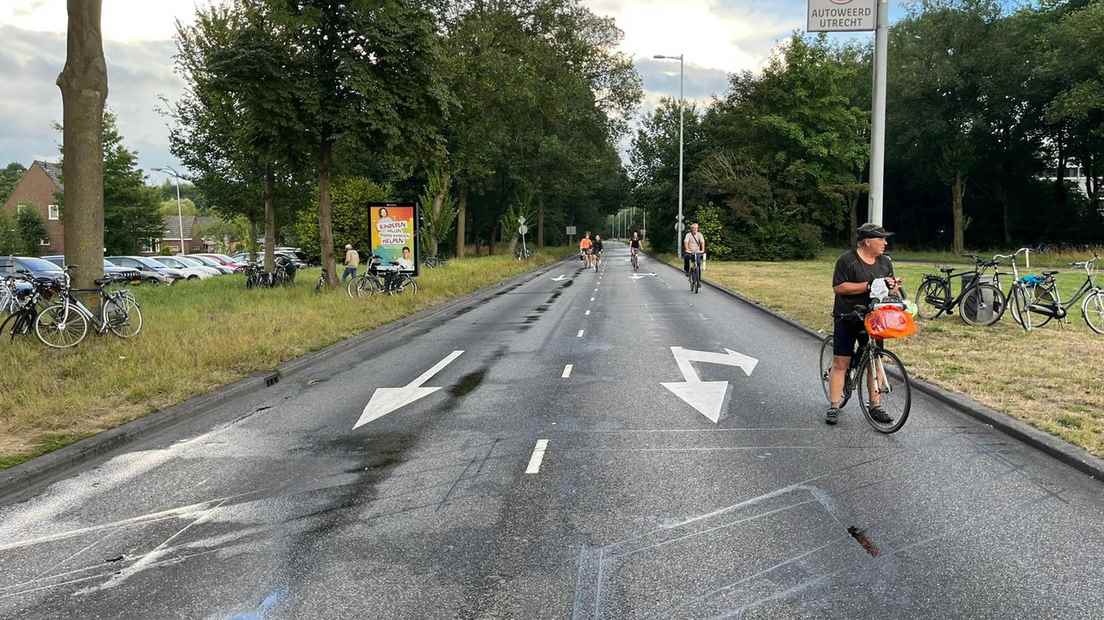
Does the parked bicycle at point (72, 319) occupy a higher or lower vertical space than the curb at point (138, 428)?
higher

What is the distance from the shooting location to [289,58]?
1711cm

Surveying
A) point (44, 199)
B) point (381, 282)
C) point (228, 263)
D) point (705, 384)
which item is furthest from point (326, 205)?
point (44, 199)

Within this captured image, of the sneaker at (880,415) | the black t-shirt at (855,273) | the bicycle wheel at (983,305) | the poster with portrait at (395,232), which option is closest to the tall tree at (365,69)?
the poster with portrait at (395,232)

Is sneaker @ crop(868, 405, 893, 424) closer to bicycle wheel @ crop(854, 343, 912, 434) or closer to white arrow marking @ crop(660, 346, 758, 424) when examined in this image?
bicycle wheel @ crop(854, 343, 912, 434)

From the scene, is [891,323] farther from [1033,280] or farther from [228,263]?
[228,263]

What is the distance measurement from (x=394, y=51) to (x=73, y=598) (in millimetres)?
15484

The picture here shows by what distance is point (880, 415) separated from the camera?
20.4 ft

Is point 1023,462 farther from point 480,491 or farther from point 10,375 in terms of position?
point 10,375

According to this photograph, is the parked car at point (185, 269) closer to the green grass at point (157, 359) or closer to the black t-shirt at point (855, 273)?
the green grass at point (157, 359)

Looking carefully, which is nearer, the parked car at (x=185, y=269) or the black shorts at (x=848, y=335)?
the black shorts at (x=848, y=335)

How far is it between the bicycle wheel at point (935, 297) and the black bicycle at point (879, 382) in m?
7.72

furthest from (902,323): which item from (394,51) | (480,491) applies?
(394,51)

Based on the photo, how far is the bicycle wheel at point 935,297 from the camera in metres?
13.0

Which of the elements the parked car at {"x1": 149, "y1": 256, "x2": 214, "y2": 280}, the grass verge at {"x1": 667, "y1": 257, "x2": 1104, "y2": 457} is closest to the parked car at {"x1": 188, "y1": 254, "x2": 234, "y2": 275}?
the parked car at {"x1": 149, "y1": 256, "x2": 214, "y2": 280}
